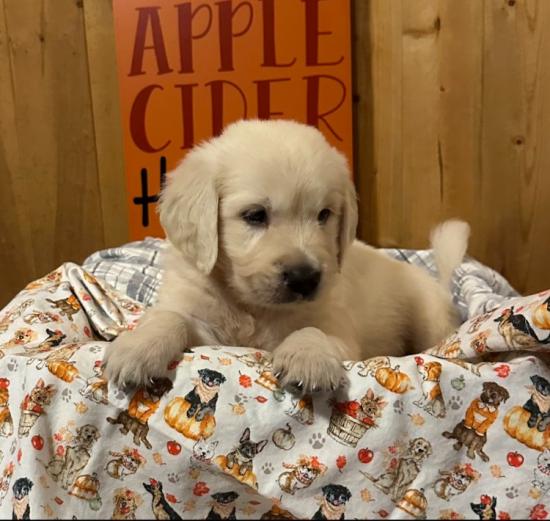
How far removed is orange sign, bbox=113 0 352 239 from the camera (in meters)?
2.28

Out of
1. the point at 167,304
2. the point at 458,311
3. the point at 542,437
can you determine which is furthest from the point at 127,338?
the point at 458,311

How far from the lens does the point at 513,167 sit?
2295 millimetres

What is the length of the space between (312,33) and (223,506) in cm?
174

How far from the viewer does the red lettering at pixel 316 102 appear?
2312 mm

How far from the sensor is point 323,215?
4.91ft

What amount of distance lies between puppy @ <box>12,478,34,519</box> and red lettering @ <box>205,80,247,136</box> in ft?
4.96

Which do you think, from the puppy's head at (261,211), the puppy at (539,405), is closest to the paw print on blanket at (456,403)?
the puppy at (539,405)

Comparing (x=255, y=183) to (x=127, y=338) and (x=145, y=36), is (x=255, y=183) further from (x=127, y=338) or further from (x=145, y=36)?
(x=145, y=36)

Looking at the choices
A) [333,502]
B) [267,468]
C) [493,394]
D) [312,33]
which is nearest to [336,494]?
[333,502]

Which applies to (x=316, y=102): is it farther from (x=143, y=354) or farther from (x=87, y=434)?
(x=87, y=434)

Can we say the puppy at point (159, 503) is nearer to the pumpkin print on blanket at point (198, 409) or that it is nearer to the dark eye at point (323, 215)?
the pumpkin print on blanket at point (198, 409)

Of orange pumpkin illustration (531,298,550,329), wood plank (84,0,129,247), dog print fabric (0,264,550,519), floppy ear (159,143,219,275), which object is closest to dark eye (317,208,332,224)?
floppy ear (159,143,219,275)

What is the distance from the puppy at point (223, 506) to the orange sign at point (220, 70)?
154 centimetres

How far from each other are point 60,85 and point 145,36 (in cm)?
40
